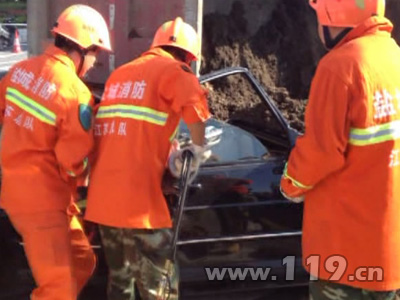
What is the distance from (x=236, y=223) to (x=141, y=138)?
3.47 feet

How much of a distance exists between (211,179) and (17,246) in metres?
1.13

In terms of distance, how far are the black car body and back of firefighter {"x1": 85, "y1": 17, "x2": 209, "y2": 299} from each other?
55cm

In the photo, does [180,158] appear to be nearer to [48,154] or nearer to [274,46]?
[48,154]

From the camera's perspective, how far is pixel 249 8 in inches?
339

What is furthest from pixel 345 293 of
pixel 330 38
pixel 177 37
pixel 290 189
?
pixel 177 37

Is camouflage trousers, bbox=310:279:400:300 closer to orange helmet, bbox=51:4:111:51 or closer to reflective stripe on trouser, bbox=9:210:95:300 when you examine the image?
reflective stripe on trouser, bbox=9:210:95:300

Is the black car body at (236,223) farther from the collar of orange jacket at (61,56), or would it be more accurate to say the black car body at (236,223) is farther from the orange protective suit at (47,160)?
the collar of orange jacket at (61,56)

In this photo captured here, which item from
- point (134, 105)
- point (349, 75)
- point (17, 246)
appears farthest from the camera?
point (17, 246)

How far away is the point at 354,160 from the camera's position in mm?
2916

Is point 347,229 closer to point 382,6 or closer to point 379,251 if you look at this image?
point 379,251

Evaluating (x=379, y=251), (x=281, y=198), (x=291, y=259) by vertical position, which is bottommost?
(x=291, y=259)

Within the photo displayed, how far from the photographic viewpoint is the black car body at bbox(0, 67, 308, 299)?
14.0 feet

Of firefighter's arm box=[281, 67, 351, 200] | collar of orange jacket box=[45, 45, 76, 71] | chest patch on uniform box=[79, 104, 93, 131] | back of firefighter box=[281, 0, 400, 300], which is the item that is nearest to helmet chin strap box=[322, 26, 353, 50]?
back of firefighter box=[281, 0, 400, 300]

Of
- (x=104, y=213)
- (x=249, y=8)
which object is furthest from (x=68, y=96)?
(x=249, y=8)
